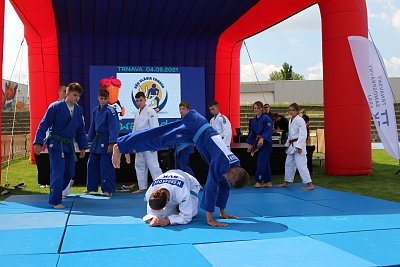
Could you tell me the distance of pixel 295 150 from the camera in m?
6.75

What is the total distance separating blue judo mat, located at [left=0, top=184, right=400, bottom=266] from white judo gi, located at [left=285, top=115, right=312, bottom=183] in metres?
1.20

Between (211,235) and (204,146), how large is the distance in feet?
3.04

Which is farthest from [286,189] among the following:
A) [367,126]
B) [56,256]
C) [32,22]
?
[32,22]

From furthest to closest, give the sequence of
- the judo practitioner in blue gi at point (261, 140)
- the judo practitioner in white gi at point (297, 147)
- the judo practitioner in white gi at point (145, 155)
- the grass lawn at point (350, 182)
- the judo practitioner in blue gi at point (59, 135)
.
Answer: the judo practitioner in blue gi at point (261, 140) < the judo practitioner in white gi at point (297, 147) < the judo practitioner in white gi at point (145, 155) < the grass lawn at point (350, 182) < the judo practitioner in blue gi at point (59, 135)

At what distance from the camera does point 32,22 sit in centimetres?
902

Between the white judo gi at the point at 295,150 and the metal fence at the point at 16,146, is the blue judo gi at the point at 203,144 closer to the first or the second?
the white judo gi at the point at 295,150

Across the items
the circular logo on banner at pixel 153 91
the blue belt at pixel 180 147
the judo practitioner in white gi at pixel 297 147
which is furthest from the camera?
the circular logo on banner at pixel 153 91

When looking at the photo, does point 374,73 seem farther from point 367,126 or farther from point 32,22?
point 32,22

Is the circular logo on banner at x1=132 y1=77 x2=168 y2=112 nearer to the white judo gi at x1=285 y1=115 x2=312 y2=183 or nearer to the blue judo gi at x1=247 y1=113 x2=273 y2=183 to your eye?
the blue judo gi at x1=247 y1=113 x2=273 y2=183

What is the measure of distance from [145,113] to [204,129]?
244 cm

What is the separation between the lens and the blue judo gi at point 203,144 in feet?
13.0

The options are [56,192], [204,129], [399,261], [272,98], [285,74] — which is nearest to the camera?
[399,261]

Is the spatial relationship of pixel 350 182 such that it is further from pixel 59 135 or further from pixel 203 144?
pixel 59 135

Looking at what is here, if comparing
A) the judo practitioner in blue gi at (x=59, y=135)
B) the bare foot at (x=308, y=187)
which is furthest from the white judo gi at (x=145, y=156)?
the bare foot at (x=308, y=187)
